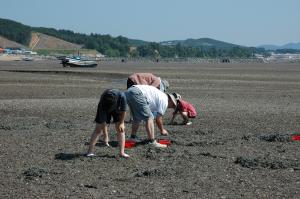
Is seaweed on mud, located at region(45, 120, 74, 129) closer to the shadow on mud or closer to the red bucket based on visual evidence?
the red bucket

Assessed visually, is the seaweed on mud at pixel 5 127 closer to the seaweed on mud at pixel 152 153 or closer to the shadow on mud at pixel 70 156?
the shadow on mud at pixel 70 156

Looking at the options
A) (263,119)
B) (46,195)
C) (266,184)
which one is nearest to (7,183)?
(46,195)

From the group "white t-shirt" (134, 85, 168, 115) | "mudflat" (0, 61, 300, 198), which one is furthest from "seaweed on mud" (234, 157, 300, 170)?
"white t-shirt" (134, 85, 168, 115)

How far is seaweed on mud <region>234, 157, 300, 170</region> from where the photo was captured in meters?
9.27

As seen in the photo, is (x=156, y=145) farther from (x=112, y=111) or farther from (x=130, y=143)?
(x=112, y=111)

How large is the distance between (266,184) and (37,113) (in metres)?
10.5

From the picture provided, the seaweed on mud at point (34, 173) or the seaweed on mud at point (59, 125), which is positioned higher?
the seaweed on mud at point (34, 173)

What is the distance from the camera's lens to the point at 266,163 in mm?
9422

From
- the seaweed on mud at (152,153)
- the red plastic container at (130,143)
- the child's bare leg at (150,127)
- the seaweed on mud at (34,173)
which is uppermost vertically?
the child's bare leg at (150,127)

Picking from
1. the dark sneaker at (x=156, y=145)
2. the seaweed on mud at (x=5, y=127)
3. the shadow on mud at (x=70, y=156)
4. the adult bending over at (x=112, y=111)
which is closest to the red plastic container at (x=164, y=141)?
the dark sneaker at (x=156, y=145)

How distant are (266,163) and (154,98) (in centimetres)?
274

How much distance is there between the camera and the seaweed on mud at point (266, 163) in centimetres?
927

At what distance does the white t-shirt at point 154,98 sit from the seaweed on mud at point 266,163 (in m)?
2.24

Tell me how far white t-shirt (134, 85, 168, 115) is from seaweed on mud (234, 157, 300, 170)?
2.24 m
